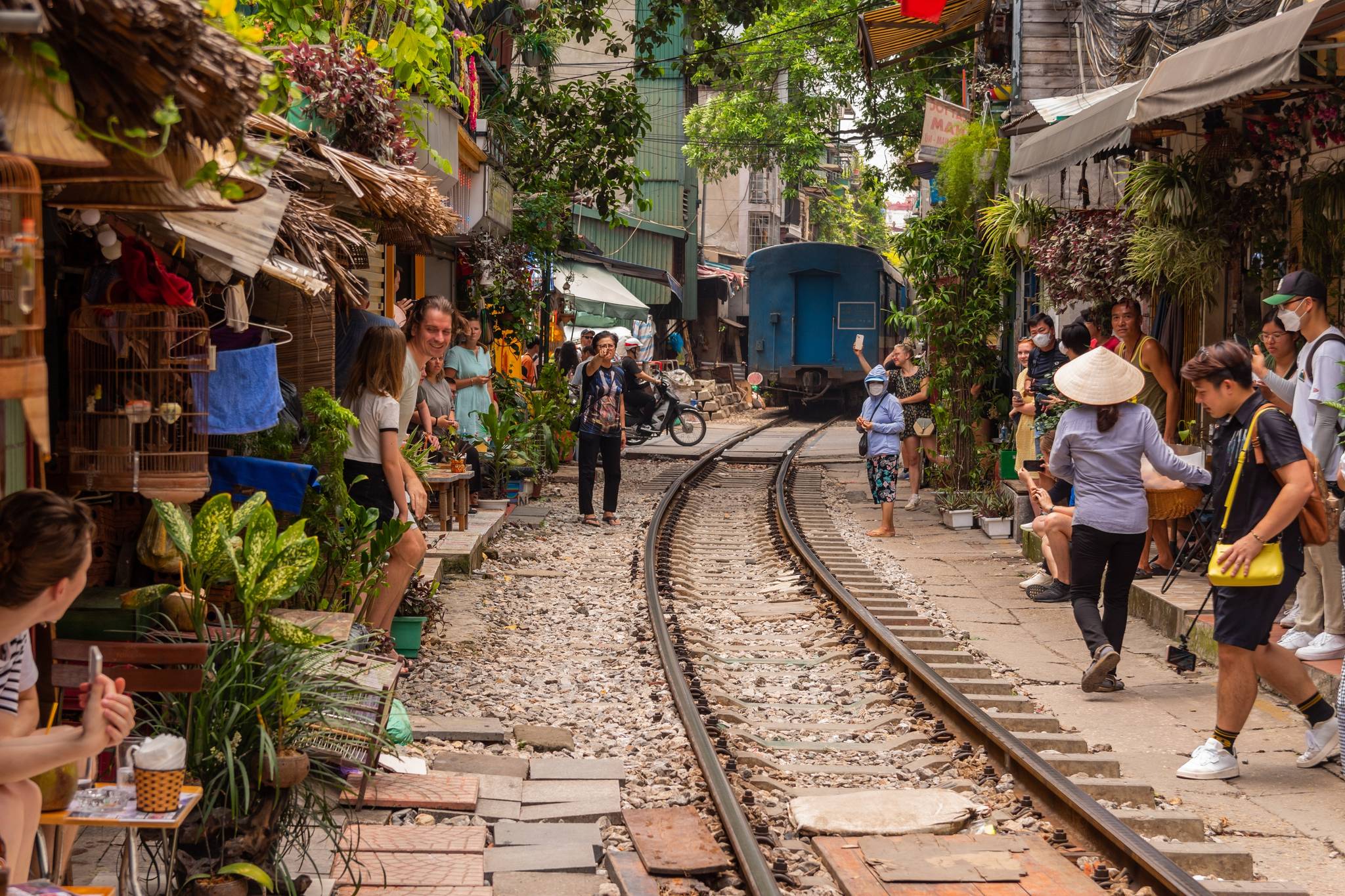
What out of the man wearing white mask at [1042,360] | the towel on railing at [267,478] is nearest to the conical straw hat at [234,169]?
the towel on railing at [267,478]

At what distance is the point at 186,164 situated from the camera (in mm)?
3572

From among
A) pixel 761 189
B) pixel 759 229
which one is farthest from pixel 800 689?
pixel 761 189

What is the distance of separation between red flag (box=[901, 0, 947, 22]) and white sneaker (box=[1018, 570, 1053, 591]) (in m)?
7.04

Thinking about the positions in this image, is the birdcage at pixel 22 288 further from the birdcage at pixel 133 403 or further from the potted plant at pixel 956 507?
the potted plant at pixel 956 507

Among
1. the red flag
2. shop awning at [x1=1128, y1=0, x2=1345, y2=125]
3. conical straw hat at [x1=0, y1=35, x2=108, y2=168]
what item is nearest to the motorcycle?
the red flag

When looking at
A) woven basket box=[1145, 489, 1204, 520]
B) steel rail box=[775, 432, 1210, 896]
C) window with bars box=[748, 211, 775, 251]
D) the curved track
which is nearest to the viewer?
steel rail box=[775, 432, 1210, 896]

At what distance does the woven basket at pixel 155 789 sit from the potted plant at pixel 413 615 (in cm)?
391

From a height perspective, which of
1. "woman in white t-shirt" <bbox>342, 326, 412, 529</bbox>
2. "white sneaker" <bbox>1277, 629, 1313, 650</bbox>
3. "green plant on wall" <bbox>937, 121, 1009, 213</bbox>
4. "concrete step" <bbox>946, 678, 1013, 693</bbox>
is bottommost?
"concrete step" <bbox>946, 678, 1013, 693</bbox>

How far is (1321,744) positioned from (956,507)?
28.5ft

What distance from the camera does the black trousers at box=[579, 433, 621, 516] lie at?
13531mm

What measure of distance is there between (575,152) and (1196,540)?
37.1 ft

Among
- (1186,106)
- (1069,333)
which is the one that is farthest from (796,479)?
(1186,106)

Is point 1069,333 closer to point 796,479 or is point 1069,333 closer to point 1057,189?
point 1057,189

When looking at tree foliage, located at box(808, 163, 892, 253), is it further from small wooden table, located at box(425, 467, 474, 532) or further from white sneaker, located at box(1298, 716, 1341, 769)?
white sneaker, located at box(1298, 716, 1341, 769)
